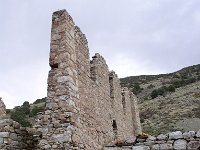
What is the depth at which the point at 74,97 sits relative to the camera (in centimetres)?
938

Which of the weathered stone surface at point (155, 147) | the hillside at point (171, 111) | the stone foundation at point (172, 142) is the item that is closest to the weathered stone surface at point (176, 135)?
the stone foundation at point (172, 142)

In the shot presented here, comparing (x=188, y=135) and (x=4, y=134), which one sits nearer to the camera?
(x=188, y=135)

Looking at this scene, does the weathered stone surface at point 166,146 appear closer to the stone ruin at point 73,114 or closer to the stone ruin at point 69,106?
the stone ruin at point 73,114

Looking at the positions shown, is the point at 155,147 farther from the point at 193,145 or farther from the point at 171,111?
the point at 171,111

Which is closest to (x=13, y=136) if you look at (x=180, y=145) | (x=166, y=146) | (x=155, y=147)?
(x=155, y=147)

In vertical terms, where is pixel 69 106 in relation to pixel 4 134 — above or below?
above

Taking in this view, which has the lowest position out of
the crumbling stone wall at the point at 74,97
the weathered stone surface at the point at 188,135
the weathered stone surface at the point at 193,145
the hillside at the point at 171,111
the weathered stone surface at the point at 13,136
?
the weathered stone surface at the point at 193,145

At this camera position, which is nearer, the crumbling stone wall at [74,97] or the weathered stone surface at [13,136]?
the crumbling stone wall at [74,97]

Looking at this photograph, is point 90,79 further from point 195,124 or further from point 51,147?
point 195,124

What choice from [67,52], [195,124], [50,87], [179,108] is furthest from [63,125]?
[179,108]

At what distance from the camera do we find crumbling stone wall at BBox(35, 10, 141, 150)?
8.89 m

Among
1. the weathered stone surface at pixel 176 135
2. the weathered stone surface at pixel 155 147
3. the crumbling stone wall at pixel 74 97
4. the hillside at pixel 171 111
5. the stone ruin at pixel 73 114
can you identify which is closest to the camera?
the weathered stone surface at pixel 176 135

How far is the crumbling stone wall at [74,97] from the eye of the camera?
8891mm

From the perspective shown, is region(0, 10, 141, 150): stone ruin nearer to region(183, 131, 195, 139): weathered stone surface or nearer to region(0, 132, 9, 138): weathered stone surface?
region(0, 132, 9, 138): weathered stone surface
